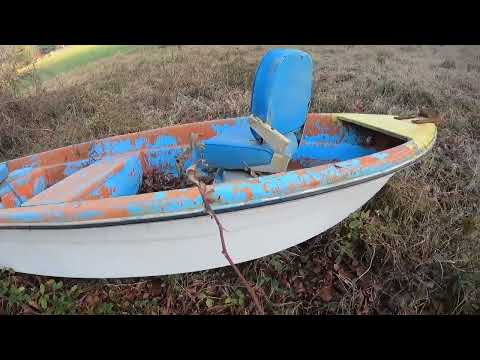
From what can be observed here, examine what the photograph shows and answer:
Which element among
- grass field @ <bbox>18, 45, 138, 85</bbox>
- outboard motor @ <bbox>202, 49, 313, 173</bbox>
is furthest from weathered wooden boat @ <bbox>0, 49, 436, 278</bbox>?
grass field @ <bbox>18, 45, 138, 85</bbox>

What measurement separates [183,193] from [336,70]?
4.35m

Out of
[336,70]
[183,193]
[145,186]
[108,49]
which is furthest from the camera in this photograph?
[336,70]

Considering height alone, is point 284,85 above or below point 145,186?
above

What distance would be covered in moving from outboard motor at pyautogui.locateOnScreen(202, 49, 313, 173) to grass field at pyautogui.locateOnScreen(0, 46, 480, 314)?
0.68m

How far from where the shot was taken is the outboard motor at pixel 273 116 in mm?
2359

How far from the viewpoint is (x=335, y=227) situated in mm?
2838

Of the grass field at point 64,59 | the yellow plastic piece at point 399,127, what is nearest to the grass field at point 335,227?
the grass field at point 64,59

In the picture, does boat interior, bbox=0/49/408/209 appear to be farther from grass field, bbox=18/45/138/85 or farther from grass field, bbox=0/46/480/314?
grass field, bbox=18/45/138/85

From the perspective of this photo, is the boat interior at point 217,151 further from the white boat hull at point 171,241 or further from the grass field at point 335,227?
the grass field at point 335,227

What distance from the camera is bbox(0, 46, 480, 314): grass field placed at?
8.41 feet

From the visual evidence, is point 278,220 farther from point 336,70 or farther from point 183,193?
point 336,70

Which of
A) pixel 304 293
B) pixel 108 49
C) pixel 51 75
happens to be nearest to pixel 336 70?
pixel 108 49

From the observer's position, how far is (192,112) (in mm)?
4715

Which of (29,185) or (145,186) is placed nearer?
(29,185)
